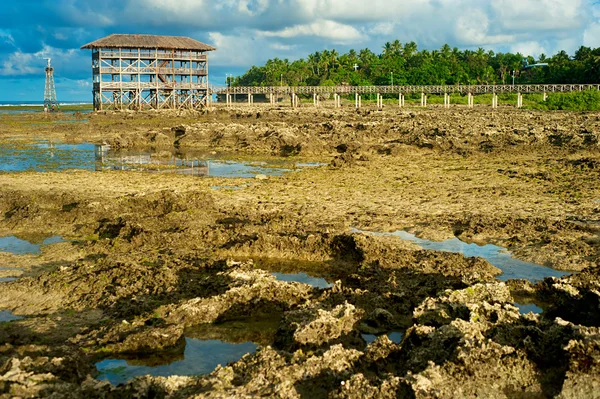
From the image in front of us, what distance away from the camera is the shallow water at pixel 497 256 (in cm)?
888

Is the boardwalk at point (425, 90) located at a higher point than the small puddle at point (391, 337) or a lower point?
higher

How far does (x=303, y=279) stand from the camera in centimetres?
903

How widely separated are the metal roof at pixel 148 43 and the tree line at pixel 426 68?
32.7m

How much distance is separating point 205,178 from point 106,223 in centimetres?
670

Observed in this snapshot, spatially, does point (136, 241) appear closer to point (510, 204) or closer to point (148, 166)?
point (510, 204)

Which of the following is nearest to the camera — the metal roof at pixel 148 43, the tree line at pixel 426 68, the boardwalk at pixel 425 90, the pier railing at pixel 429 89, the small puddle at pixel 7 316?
the small puddle at pixel 7 316

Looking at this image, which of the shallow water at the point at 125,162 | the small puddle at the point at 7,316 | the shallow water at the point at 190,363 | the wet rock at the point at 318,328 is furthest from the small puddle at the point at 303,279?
the shallow water at the point at 125,162

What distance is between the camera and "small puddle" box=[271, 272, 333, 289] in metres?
8.75

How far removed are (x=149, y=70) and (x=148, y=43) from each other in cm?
271

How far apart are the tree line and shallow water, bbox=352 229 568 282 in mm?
67565

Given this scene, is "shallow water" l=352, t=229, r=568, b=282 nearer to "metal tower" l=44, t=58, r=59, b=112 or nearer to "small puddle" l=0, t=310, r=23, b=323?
"small puddle" l=0, t=310, r=23, b=323

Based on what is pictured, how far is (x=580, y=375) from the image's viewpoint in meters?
5.10

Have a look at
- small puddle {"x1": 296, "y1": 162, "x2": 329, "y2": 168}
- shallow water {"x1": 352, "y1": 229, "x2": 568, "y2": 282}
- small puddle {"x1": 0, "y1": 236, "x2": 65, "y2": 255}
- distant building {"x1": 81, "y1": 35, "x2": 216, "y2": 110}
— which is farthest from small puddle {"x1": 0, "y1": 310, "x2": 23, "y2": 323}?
distant building {"x1": 81, "y1": 35, "x2": 216, "y2": 110}

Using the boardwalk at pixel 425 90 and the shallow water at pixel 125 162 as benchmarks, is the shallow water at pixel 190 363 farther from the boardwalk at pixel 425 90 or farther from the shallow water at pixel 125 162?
the boardwalk at pixel 425 90
